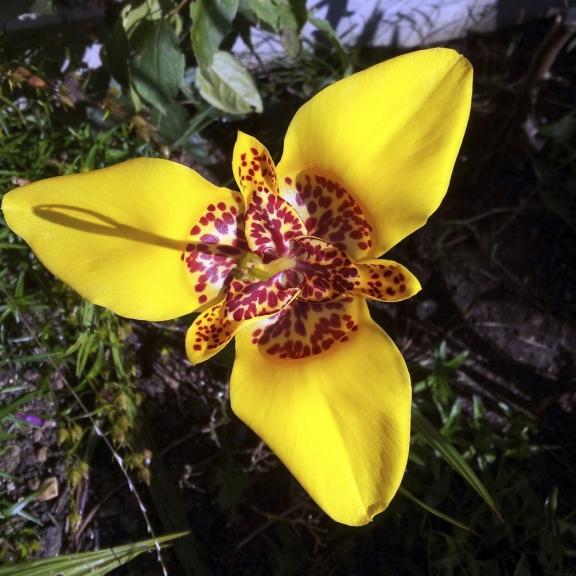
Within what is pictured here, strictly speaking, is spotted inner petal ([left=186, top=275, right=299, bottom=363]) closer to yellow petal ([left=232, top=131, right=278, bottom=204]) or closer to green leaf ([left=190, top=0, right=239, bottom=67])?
yellow petal ([left=232, top=131, right=278, bottom=204])

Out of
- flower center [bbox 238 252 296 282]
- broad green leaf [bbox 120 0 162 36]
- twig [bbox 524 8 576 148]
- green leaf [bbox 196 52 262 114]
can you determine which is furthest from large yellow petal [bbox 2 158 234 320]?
twig [bbox 524 8 576 148]

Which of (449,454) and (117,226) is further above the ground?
(117,226)

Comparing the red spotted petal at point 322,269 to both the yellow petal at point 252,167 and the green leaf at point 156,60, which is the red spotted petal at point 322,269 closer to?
the yellow petal at point 252,167

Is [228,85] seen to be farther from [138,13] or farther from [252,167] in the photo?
[252,167]

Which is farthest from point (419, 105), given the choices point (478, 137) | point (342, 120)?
point (478, 137)

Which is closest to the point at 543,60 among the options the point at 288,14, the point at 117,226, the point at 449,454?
the point at 288,14

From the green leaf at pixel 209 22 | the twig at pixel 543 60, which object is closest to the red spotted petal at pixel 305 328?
the green leaf at pixel 209 22
